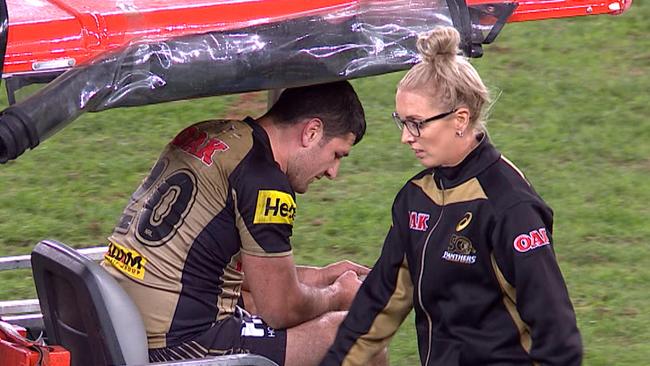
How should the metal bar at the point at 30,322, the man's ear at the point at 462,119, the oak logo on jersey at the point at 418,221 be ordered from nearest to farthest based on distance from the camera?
1. the man's ear at the point at 462,119
2. the oak logo on jersey at the point at 418,221
3. the metal bar at the point at 30,322

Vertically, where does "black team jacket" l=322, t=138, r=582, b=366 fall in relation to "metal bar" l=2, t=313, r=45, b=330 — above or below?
above

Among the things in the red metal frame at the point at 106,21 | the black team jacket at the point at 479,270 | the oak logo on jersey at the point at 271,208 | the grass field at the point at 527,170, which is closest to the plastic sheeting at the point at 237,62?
the red metal frame at the point at 106,21

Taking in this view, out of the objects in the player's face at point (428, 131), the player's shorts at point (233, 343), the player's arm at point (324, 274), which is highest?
the player's face at point (428, 131)

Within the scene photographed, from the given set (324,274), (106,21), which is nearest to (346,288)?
(324,274)

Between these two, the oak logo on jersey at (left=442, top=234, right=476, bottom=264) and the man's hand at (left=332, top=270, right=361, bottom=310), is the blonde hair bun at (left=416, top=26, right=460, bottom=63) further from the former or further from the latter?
the man's hand at (left=332, top=270, right=361, bottom=310)

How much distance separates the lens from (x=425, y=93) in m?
3.85

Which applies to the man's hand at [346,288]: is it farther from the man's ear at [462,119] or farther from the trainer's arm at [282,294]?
the man's ear at [462,119]

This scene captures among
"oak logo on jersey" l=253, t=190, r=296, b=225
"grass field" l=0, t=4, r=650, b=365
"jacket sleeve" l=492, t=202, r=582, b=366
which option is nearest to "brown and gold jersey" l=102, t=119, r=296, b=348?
"oak logo on jersey" l=253, t=190, r=296, b=225

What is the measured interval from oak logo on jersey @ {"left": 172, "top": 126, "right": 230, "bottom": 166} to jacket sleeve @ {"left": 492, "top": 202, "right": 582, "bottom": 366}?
97 cm

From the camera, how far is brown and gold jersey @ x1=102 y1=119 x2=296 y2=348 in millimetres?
4371

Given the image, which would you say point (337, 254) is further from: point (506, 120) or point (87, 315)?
point (87, 315)

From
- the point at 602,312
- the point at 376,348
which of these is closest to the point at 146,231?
the point at 376,348

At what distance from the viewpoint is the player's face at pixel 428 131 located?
3861 millimetres

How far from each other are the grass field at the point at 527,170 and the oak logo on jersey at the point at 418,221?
1866mm
